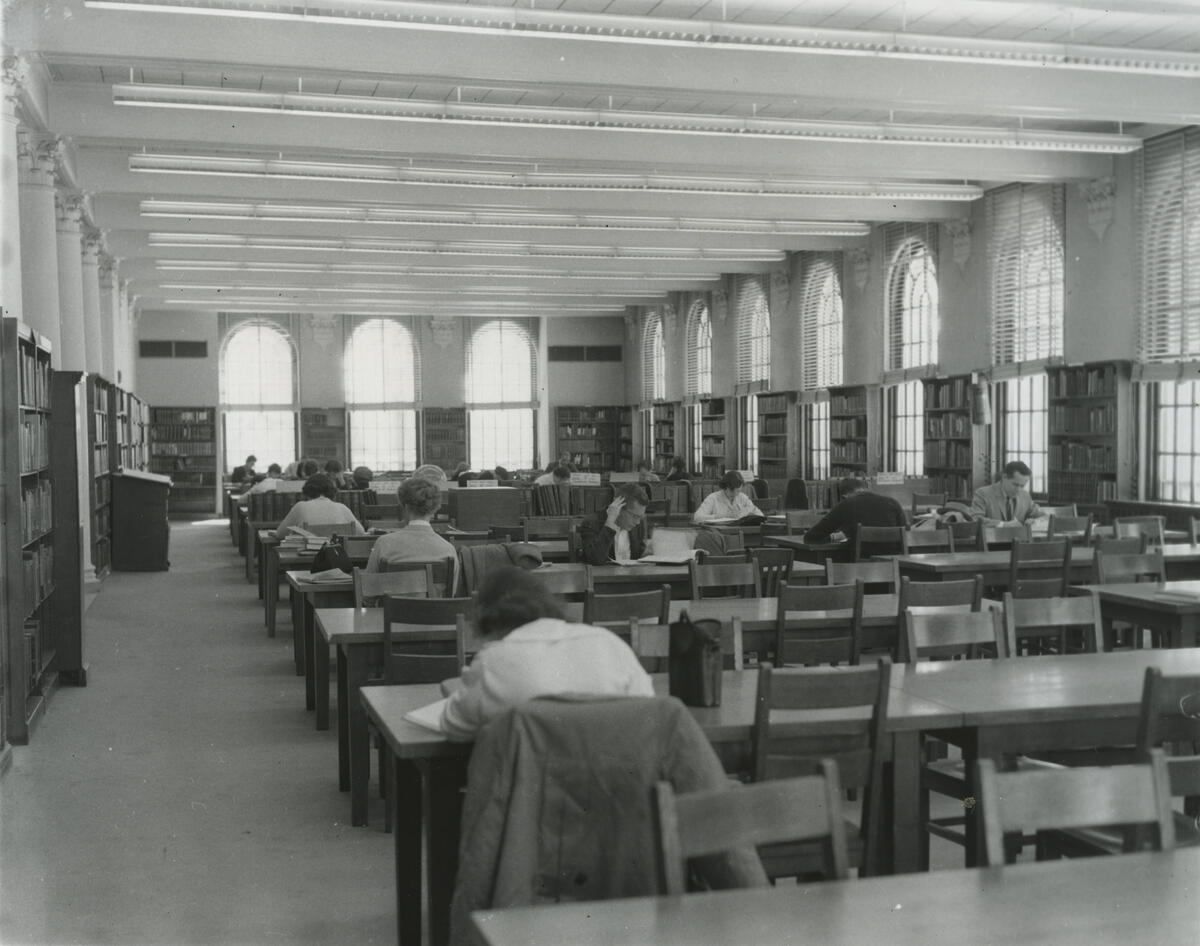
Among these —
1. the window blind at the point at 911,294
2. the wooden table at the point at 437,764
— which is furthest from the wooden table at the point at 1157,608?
the window blind at the point at 911,294

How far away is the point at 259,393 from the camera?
26922 mm

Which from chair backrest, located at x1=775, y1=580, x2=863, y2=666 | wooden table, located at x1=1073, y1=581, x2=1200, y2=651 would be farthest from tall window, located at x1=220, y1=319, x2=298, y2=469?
chair backrest, located at x1=775, y1=580, x2=863, y2=666

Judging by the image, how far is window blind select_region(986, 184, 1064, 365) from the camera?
44.0 feet

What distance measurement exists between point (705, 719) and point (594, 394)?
83.7ft

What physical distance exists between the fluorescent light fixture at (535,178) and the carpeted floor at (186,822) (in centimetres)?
516

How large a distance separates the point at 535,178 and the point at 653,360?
1456cm

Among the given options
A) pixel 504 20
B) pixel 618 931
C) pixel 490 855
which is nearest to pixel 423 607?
pixel 490 855

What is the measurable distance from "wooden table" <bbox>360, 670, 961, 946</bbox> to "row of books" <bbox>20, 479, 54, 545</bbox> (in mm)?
3314

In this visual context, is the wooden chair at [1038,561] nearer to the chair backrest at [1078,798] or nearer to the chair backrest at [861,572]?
the chair backrest at [861,572]

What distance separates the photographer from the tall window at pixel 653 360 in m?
26.4

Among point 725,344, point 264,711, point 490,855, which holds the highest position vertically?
point 725,344

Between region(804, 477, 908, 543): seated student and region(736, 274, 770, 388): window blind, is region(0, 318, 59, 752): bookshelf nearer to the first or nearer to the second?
region(804, 477, 908, 543): seated student

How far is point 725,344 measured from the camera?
880 inches

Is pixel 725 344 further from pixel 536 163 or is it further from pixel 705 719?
pixel 705 719
